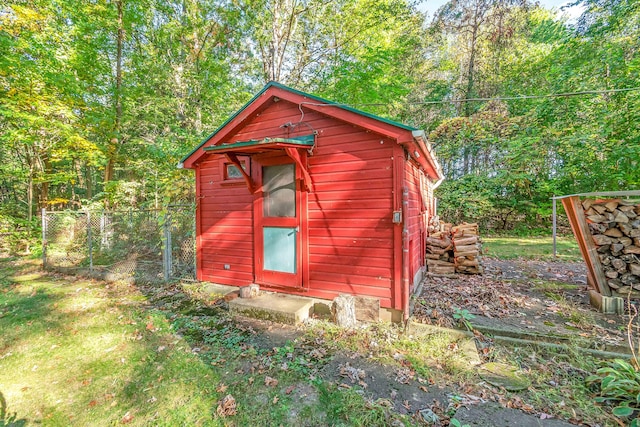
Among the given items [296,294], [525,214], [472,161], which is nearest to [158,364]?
[296,294]

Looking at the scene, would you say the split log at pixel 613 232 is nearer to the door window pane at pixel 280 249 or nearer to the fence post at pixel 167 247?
the door window pane at pixel 280 249

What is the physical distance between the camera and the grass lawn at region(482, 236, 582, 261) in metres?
8.26

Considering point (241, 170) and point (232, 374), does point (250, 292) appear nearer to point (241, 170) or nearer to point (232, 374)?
point (232, 374)

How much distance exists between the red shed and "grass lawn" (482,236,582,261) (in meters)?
5.50

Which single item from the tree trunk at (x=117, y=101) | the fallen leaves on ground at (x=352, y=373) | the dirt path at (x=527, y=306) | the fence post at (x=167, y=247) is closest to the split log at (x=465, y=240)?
the dirt path at (x=527, y=306)

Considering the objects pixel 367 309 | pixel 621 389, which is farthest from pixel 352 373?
pixel 621 389

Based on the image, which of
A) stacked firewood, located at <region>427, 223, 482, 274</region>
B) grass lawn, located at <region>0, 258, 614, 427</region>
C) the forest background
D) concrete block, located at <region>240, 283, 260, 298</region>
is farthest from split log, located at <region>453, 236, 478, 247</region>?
concrete block, located at <region>240, 283, 260, 298</region>

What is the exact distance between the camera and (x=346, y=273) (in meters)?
4.45

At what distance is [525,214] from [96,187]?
24195 millimetres

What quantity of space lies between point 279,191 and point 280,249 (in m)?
1.10

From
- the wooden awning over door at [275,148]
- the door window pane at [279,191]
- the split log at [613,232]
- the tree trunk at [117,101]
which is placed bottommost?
the split log at [613,232]

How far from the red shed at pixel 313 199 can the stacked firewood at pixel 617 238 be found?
9.14 ft

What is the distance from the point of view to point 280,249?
5105mm

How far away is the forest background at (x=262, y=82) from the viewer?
881 centimetres
